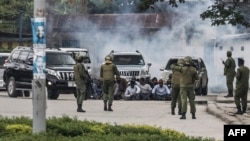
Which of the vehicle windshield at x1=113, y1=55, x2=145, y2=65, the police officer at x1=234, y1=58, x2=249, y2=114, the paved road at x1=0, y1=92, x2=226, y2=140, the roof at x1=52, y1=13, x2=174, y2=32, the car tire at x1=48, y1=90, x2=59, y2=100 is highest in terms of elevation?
the roof at x1=52, y1=13, x2=174, y2=32

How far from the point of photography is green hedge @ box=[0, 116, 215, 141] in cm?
1027

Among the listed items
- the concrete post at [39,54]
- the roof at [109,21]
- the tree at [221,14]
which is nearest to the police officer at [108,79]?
the tree at [221,14]

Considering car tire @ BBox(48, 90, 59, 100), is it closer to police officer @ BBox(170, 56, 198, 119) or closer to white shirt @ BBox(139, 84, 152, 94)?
white shirt @ BBox(139, 84, 152, 94)

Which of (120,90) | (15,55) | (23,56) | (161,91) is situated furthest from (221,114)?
(15,55)

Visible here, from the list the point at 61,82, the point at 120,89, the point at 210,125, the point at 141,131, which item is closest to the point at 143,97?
the point at 120,89

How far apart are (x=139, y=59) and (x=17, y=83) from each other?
6092 millimetres

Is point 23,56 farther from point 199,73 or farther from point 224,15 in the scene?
point 224,15

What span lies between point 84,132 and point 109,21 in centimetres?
3368

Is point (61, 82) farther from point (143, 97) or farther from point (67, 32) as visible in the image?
point (67, 32)

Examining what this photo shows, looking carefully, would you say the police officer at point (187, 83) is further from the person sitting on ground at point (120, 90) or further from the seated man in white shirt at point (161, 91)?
the person sitting on ground at point (120, 90)

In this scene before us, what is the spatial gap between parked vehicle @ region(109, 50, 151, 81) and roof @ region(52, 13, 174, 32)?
1195cm

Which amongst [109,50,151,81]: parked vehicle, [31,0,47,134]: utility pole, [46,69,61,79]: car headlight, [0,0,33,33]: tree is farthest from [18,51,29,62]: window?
[0,0,33,33]: tree

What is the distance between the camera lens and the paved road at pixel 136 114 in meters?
17.3

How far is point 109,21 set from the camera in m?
44.9
